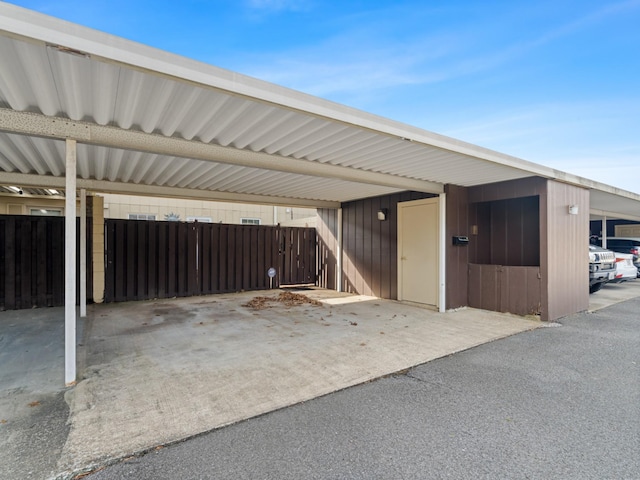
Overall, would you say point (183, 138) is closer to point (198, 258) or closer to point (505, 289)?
point (198, 258)

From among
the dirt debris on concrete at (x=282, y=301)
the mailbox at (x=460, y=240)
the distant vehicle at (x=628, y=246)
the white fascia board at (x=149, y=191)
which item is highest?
the white fascia board at (x=149, y=191)

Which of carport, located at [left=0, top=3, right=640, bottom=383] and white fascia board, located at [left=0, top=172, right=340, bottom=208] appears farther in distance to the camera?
white fascia board, located at [left=0, top=172, right=340, bottom=208]

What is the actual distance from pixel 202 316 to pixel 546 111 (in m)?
8.35

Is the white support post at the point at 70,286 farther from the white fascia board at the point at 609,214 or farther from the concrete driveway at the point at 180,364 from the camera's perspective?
the white fascia board at the point at 609,214

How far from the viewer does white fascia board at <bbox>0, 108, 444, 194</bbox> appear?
2744 millimetres

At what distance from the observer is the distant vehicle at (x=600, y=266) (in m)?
7.40

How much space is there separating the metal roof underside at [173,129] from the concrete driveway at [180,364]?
219 cm

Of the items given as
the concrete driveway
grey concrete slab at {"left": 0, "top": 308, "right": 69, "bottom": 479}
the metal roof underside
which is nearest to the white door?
the concrete driveway

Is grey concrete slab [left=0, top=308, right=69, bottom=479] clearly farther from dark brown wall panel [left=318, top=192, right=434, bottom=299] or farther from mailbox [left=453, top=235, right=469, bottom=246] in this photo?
mailbox [left=453, top=235, right=469, bottom=246]

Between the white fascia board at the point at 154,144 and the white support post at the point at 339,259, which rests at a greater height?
the white fascia board at the point at 154,144

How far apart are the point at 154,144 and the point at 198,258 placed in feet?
17.0

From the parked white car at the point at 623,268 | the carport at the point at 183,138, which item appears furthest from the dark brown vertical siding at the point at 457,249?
the parked white car at the point at 623,268

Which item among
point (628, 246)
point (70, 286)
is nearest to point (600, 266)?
point (628, 246)

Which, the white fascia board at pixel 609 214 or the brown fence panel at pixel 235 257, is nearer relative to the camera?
the brown fence panel at pixel 235 257
